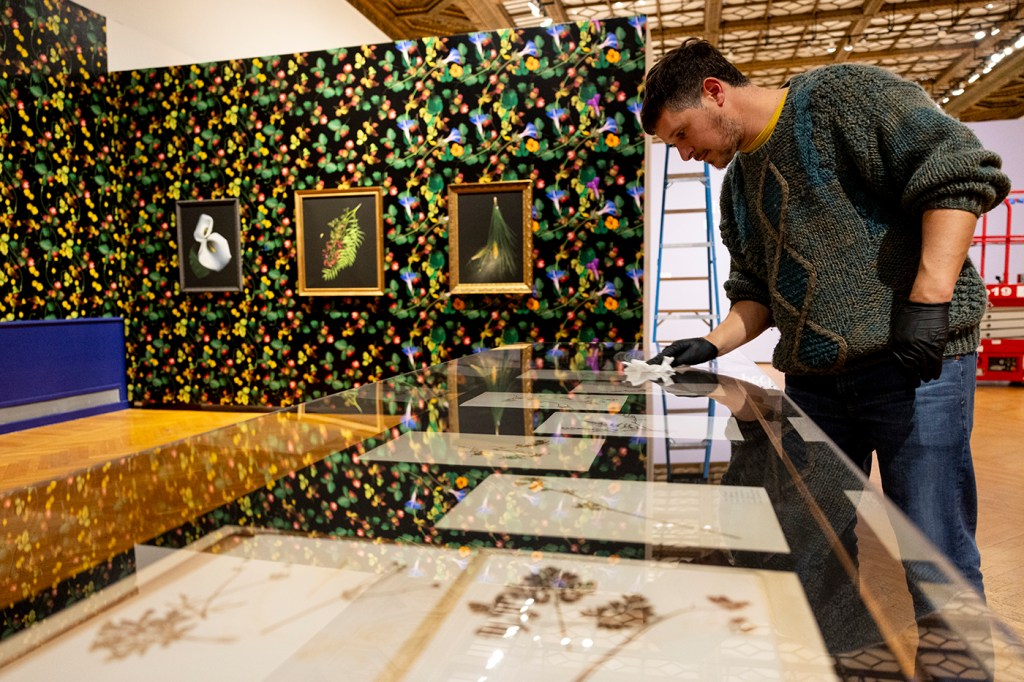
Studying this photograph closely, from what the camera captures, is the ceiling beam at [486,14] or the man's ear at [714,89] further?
the ceiling beam at [486,14]

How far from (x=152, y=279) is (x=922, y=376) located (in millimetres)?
5859

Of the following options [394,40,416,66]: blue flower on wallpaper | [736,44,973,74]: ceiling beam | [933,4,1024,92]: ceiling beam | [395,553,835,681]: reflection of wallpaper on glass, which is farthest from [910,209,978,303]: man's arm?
[736,44,973,74]: ceiling beam

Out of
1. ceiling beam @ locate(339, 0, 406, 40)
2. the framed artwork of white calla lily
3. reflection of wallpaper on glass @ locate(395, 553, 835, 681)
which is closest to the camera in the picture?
reflection of wallpaper on glass @ locate(395, 553, 835, 681)

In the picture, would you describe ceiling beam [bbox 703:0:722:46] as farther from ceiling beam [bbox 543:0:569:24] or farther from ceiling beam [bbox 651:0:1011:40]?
ceiling beam [bbox 543:0:569:24]

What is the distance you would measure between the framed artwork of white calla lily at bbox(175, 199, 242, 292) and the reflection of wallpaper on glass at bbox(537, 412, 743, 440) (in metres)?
4.83

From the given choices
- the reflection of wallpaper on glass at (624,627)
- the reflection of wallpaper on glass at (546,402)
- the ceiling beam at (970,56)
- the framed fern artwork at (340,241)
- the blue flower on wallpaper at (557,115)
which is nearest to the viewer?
the reflection of wallpaper on glass at (624,627)

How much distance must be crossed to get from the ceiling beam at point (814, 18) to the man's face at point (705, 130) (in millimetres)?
6504

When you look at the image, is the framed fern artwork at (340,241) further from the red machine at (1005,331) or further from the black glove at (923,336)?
the red machine at (1005,331)

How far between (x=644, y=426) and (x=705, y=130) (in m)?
0.75

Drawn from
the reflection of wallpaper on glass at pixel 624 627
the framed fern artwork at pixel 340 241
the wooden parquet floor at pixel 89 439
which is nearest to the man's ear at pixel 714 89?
the reflection of wallpaper on glass at pixel 624 627

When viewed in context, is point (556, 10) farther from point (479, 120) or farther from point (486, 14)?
point (479, 120)

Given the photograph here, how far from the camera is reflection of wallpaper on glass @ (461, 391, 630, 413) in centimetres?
139

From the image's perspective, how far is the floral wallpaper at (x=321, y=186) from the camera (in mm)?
4793

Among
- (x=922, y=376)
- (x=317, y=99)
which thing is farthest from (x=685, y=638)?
(x=317, y=99)
